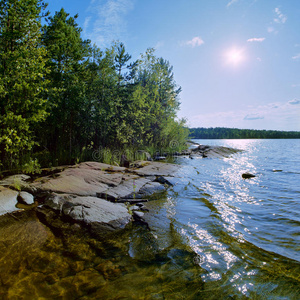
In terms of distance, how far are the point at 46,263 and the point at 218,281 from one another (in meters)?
2.72

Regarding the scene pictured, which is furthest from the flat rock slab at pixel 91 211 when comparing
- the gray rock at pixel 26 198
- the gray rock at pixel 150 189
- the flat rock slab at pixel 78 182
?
the gray rock at pixel 150 189

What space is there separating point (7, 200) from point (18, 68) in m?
5.21

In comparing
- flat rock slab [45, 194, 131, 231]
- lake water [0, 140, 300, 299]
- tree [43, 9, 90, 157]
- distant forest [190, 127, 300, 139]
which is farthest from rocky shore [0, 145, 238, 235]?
distant forest [190, 127, 300, 139]

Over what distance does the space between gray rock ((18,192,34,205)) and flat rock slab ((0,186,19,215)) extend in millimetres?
123

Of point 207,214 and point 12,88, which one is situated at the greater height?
point 12,88

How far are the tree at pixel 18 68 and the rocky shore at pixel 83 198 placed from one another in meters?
2.30

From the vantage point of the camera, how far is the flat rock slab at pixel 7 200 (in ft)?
15.7

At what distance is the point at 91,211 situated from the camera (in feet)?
15.8

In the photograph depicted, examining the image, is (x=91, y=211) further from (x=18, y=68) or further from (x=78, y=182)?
(x=18, y=68)

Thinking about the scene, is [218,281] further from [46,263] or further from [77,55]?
[77,55]

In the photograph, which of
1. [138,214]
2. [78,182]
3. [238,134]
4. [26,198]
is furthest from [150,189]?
[238,134]

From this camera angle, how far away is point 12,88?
7359mm

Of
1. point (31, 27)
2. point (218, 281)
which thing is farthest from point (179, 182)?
point (31, 27)

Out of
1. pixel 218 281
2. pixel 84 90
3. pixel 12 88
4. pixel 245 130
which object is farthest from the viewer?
pixel 245 130
